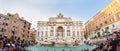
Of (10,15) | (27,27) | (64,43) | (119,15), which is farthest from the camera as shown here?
(27,27)

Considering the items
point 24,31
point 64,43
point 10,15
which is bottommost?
point 64,43

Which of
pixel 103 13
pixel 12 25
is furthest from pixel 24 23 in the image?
pixel 103 13

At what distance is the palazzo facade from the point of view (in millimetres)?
68894

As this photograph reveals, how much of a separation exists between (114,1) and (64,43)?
22.8m

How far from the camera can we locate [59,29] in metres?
71.9

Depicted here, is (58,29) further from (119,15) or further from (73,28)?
(119,15)

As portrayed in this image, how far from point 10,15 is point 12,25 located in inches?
132

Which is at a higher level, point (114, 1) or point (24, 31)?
point (114, 1)

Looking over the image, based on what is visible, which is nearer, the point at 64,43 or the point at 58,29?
the point at 64,43

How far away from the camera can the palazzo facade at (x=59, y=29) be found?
6889 centimetres

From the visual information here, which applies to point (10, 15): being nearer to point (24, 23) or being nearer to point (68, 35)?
point (24, 23)

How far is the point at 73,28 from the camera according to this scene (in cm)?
7031

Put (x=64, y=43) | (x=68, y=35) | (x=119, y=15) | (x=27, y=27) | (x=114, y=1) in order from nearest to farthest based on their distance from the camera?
1. (x=119, y=15)
2. (x=114, y=1)
3. (x=64, y=43)
4. (x=27, y=27)
5. (x=68, y=35)

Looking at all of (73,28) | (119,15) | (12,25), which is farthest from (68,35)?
(119,15)
